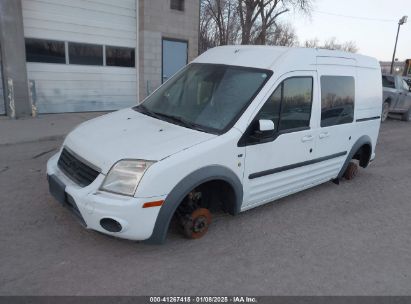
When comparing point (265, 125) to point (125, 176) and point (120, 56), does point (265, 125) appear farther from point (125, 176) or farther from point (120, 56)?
point (120, 56)

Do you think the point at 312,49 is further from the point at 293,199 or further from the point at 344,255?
the point at 344,255

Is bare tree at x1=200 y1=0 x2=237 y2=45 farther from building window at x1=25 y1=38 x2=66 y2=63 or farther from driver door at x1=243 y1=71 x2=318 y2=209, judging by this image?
driver door at x1=243 y1=71 x2=318 y2=209

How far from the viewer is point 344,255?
3506mm

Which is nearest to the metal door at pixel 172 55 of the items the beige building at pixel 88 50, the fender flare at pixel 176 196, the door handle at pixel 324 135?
the beige building at pixel 88 50

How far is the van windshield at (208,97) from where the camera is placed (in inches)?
141

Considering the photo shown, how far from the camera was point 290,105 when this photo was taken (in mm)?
3969

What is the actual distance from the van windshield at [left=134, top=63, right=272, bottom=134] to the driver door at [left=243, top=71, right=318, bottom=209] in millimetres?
242

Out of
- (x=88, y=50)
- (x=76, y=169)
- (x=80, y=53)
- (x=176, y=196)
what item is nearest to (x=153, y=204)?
(x=176, y=196)

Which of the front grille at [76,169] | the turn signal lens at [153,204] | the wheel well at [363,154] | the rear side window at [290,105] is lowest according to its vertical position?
the wheel well at [363,154]

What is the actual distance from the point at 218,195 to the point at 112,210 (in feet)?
4.21

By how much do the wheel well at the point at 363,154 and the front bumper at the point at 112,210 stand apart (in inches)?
160

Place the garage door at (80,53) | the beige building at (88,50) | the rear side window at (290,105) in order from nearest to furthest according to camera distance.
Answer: the rear side window at (290,105) < the beige building at (88,50) < the garage door at (80,53)

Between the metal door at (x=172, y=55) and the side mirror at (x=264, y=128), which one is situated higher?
the metal door at (x=172, y=55)

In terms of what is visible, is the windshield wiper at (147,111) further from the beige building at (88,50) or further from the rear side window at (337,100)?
the beige building at (88,50)
